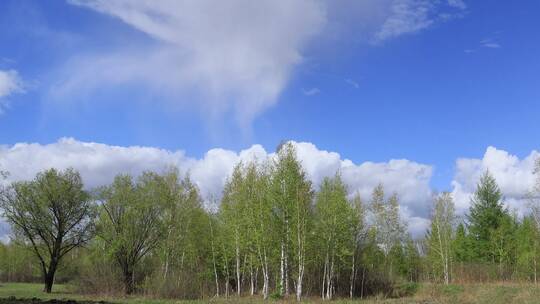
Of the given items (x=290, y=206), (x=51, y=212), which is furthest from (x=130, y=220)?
(x=290, y=206)

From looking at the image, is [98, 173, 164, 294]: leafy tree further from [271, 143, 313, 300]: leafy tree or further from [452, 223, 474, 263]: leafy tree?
[452, 223, 474, 263]: leafy tree

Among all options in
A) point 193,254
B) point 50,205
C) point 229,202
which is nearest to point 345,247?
point 229,202

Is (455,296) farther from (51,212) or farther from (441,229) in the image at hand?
(51,212)

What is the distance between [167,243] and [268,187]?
1284 centimetres

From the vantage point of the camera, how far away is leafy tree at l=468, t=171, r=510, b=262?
53.6 m

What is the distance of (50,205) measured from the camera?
4994 cm

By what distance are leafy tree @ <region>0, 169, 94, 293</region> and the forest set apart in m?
0.11

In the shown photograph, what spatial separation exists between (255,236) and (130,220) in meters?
12.8

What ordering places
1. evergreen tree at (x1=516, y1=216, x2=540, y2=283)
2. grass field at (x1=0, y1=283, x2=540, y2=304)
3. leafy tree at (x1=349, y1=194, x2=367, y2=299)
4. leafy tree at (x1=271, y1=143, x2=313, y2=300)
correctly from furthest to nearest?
1. evergreen tree at (x1=516, y1=216, x2=540, y2=283)
2. leafy tree at (x1=349, y1=194, x2=367, y2=299)
3. leafy tree at (x1=271, y1=143, x2=313, y2=300)
4. grass field at (x1=0, y1=283, x2=540, y2=304)

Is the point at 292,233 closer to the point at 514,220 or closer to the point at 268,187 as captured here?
the point at 268,187

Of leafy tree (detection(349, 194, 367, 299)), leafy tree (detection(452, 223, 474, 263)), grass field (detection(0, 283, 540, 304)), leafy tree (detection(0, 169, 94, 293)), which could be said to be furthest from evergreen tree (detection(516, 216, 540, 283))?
leafy tree (detection(0, 169, 94, 293))

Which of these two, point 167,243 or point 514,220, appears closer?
point 167,243

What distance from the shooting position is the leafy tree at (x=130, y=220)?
43.9 meters

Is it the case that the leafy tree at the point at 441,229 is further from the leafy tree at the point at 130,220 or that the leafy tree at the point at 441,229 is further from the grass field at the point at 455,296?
the leafy tree at the point at 130,220
